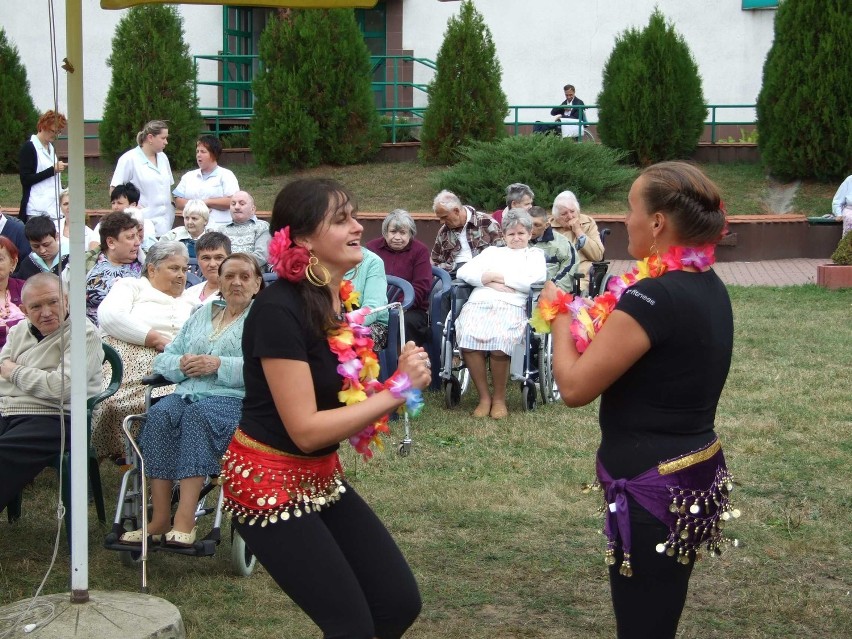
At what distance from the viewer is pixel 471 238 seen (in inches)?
352

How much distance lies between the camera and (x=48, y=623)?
372 cm

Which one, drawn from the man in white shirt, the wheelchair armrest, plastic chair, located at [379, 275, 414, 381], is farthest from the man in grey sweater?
the man in white shirt

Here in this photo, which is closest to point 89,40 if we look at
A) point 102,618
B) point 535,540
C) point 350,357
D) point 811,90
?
point 811,90

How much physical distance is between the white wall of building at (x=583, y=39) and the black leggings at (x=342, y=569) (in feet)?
61.1

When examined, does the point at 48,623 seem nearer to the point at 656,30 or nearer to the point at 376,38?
the point at 656,30

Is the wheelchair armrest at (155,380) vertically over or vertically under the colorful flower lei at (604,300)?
under

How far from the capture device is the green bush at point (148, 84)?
18.4m

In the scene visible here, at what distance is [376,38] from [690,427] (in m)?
20.5

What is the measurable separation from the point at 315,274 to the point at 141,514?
92.2 inches

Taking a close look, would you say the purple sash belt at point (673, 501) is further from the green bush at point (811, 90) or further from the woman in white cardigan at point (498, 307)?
the green bush at point (811, 90)

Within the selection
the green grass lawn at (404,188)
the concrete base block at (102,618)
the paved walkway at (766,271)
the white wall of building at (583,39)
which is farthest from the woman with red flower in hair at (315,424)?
the white wall of building at (583,39)

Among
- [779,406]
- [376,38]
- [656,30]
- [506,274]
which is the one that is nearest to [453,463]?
[506,274]

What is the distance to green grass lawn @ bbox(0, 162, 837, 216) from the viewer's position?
16.6m

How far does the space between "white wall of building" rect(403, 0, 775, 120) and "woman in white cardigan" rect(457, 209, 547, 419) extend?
13.6 meters
